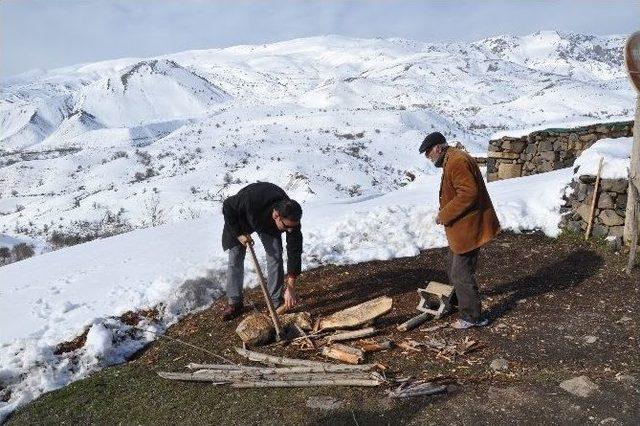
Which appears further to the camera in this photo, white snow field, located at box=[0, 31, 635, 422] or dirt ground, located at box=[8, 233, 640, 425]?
white snow field, located at box=[0, 31, 635, 422]

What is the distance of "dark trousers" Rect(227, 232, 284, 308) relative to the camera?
5.90m

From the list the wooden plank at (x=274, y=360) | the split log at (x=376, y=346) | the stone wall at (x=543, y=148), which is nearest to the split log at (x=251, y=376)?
the wooden plank at (x=274, y=360)

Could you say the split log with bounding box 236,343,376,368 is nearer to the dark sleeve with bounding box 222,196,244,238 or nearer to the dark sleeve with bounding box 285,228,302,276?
the dark sleeve with bounding box 285,228,302,276

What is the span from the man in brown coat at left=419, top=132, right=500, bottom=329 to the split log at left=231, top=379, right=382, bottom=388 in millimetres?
1487

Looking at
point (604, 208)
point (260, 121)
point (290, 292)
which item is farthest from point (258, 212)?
point (260, 121)

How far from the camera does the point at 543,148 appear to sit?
12719mm

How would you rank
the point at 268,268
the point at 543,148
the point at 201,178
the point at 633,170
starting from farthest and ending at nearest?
the point at 201,178 < the point at 543,148 < the point at 633,170 < the point at 268,268

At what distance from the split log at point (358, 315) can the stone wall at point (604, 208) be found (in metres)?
3.91

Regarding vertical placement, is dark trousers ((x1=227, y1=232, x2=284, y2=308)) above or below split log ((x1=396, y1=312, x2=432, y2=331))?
above

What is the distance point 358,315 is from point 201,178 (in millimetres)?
19378

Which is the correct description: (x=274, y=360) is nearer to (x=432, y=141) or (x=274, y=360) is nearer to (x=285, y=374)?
(x=285, y=374)

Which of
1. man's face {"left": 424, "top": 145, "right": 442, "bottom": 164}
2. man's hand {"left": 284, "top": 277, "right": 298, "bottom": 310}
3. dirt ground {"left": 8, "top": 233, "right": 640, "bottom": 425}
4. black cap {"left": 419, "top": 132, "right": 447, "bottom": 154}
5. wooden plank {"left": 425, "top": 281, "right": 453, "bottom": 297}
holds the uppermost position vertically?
black cap {"left": 419, "top": 132, "right": 447, "bottom": 154}

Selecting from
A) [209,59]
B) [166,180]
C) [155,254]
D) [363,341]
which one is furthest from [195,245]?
[209,59]

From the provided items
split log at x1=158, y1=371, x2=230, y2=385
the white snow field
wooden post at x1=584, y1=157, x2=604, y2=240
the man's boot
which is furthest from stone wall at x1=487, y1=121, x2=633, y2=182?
split log at x1=158, y1=371, x2=230, y2=385
